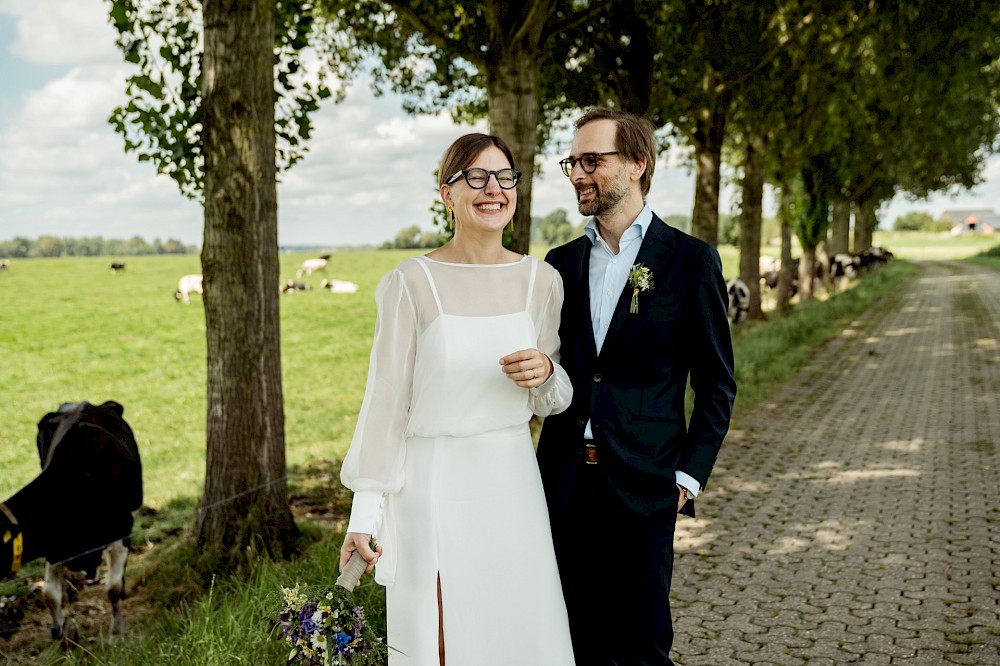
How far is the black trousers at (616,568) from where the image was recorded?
3.04 meters

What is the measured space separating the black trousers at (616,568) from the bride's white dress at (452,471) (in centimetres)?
28

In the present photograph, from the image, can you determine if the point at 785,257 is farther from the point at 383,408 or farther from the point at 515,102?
the point at 383,408

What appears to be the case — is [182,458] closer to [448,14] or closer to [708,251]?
[448,14]

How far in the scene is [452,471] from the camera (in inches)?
108

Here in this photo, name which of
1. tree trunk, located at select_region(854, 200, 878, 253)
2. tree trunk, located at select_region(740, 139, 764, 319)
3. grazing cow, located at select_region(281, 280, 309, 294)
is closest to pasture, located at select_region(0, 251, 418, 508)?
grazing cow, located at select_region(281, 280, 309, 294)

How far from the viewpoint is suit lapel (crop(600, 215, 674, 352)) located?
3020mm

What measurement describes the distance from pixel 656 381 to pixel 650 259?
46 cm

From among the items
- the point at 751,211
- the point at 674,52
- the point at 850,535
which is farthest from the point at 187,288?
the point at 850,535

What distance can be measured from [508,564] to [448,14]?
334 inches

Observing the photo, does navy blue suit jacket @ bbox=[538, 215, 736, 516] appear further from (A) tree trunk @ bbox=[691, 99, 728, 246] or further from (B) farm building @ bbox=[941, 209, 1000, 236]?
(B) farm building @ bbox=[941, 209, 1000, 236]

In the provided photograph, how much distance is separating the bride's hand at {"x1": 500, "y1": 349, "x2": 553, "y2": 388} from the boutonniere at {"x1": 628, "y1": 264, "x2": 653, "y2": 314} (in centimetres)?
55

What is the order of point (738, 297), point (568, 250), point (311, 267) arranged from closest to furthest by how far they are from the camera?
point (568, 250) → point (738, 297) → point (311, 267)

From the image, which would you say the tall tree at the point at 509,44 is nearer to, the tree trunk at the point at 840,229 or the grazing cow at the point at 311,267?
the tree trunk at the point at 840,229

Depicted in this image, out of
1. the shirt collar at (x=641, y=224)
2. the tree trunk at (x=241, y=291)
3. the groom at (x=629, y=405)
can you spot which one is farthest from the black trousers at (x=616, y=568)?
the tree trunk at (x=241, y=291)
